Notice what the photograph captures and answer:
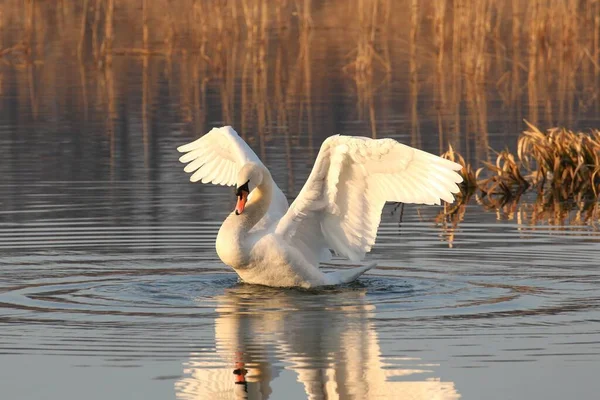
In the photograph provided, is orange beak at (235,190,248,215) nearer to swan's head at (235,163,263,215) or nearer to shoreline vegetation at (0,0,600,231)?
swan's head at (235,163,263,215)

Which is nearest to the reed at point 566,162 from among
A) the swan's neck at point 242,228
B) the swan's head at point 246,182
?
the swan's neck at point 242,228

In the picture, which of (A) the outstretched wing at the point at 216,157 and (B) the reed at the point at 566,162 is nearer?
(A) the outstretched wing at the point at 216,157

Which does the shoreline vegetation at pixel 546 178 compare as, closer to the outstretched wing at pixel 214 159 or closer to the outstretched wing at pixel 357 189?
the outstretched wing at pixel 214 159

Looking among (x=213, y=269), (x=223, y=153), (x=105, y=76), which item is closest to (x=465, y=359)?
(x=213, y=269)

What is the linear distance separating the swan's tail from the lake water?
117 mm

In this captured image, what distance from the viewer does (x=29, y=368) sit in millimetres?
7207

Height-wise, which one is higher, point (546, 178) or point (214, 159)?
point (214, 159)

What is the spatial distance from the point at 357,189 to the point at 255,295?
1006 millimetres

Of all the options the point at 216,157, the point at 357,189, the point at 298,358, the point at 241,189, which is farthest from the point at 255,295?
the point at 216,157

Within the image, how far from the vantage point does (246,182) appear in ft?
32.8

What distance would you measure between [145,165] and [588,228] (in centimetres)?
596

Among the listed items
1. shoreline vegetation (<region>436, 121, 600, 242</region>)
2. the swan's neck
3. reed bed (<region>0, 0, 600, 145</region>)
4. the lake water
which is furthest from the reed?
the swan's neck

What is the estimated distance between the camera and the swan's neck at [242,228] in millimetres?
9805

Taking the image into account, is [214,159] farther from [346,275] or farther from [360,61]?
[360,61]
